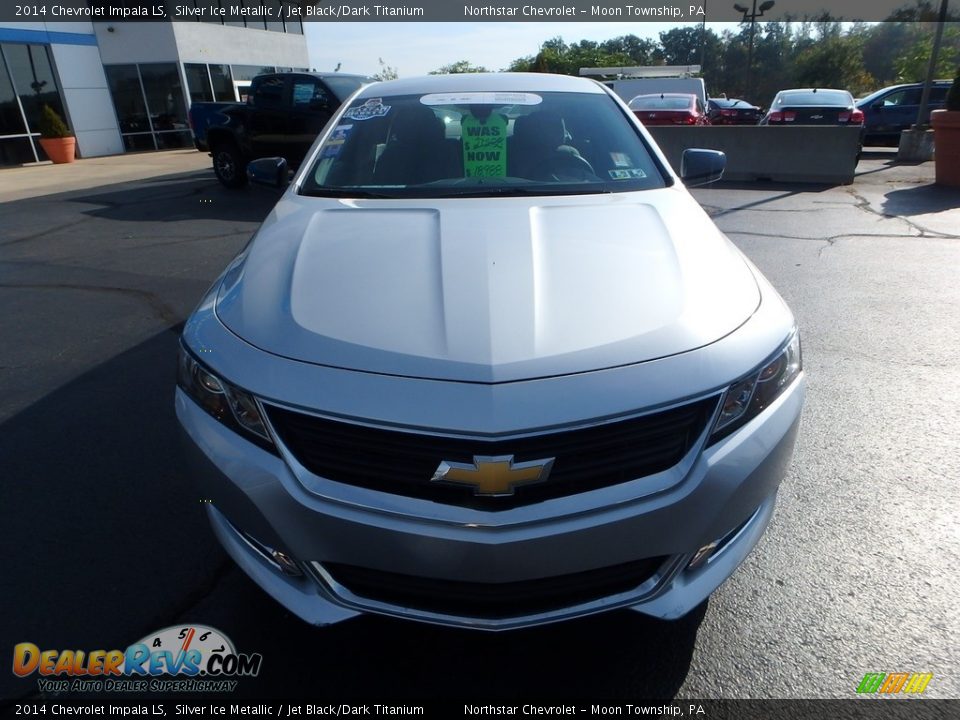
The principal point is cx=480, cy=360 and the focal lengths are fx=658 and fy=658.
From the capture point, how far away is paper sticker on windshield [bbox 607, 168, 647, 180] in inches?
115

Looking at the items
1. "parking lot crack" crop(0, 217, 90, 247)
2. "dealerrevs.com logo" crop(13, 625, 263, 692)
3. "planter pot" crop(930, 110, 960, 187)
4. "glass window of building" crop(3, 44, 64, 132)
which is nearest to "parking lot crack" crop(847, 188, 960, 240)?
"planter pot" crop(930, 110, 960, 187)

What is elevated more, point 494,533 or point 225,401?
point 225,401

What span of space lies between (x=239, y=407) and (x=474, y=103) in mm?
2131

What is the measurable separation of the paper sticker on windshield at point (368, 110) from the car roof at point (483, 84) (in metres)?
0.13

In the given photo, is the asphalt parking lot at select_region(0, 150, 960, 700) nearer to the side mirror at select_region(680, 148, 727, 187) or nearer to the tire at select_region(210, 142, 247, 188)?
the side mirror at select_region(680, 148, 727, 187)

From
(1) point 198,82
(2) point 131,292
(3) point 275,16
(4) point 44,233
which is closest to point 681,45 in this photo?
(3) point 275,16

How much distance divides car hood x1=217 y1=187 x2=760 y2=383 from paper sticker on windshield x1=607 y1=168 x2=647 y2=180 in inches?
11.3

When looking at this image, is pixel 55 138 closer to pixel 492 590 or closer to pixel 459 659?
pixel 459 659

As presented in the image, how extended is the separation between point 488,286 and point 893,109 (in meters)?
17.3

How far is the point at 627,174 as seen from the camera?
9.70ft

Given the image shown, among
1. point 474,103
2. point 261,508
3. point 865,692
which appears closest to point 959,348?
point 865,692

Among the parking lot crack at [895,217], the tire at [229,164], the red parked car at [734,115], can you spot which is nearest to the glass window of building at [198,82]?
the tire at [229,164]

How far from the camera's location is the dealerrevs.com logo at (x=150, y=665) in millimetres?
1956

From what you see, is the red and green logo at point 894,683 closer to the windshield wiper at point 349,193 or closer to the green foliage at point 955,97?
the windshield wiper at point 349,193
